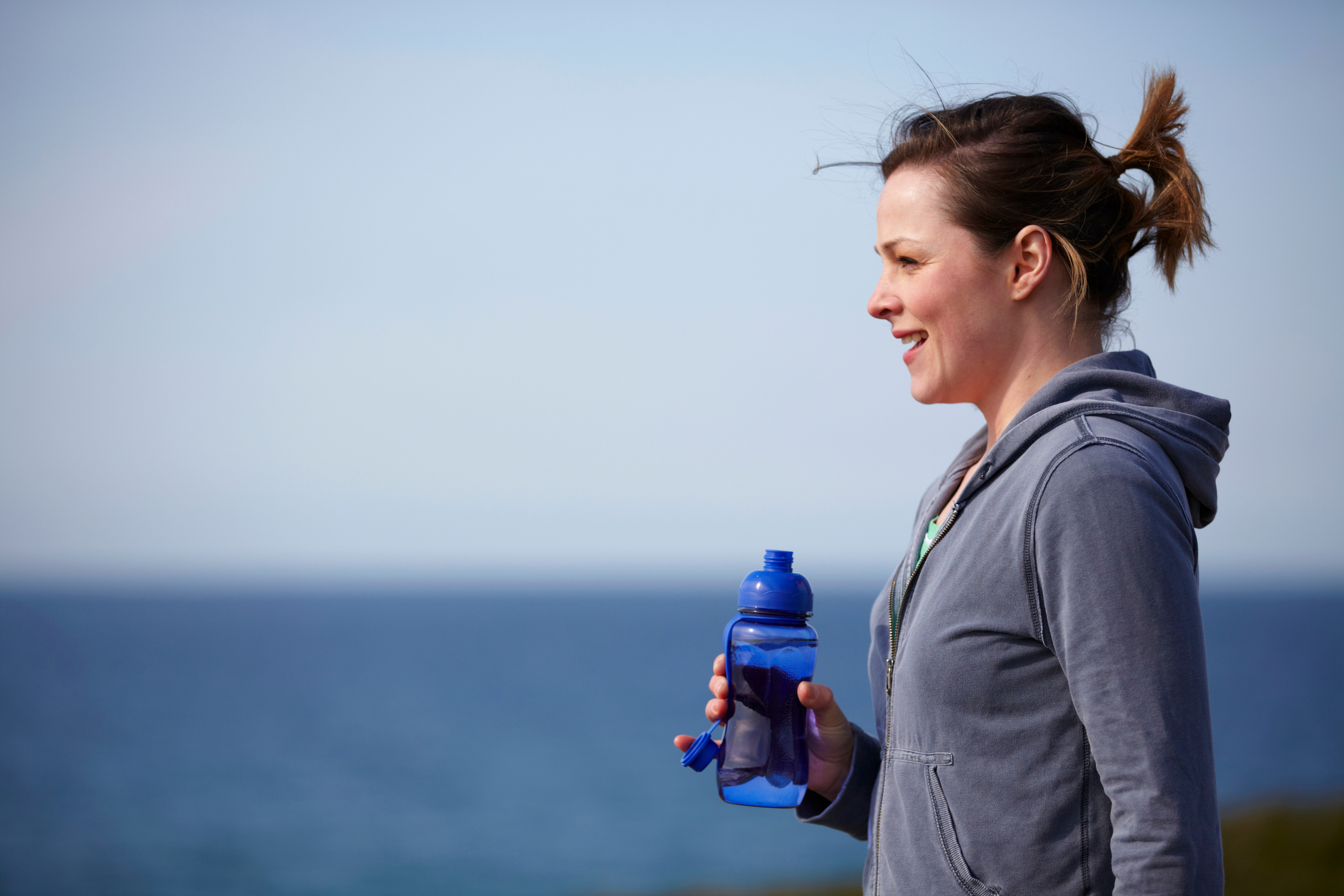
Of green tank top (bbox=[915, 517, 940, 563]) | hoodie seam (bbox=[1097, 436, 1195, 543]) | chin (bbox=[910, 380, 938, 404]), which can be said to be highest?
chin (bbox=[910, 380, 938, 404])

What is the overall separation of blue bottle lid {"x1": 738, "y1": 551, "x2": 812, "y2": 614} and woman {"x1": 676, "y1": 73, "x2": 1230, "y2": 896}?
18cm

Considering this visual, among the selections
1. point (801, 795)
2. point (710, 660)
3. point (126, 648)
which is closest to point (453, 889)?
point (801, 795)

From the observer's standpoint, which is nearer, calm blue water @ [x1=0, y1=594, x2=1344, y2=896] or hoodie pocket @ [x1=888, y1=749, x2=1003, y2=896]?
hoodie pocket @ [x1=888, y1=749, x2=1003, y2=896]

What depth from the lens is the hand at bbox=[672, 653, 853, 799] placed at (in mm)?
2160

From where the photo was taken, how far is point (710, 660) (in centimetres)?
8031

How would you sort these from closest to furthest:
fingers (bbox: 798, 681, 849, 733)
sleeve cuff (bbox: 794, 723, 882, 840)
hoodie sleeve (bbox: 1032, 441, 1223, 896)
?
hoodie sleeve (bbox: 1032, 441, 1223, 896) < fingers (bbox: 798, 681, 849, 733) < sleeve cuff (bbox: 794, 723, 882, 840)

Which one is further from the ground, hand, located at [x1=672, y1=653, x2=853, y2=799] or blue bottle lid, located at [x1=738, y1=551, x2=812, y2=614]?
blue bottle lid, located at [x1=738, y1=551, x2=812, y2=614]

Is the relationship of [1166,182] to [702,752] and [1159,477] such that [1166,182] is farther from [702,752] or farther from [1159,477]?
[702,752]

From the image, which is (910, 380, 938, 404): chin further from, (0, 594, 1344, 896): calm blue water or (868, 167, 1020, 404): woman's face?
(0, 594, 1344, 896): calm blue water

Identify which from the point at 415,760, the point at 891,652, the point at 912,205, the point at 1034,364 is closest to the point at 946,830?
the point at 891,652

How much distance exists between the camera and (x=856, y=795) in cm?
232

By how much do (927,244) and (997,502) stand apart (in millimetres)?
A: 525

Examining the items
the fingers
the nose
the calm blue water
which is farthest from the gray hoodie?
the calm blue water

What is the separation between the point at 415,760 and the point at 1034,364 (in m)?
50.1
